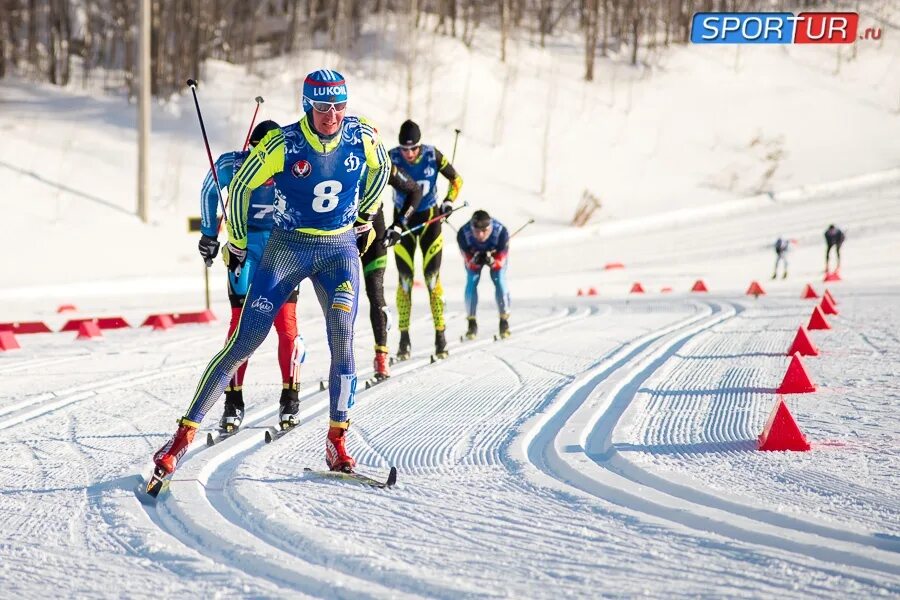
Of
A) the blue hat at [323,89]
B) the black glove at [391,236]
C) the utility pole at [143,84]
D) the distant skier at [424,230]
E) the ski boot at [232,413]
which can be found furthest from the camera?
the utility pole at [143,84]

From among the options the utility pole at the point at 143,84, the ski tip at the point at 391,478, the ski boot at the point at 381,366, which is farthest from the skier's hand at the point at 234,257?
the utility pole at the point at 143,84

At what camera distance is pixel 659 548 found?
4.22 metres

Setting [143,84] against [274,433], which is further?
[143,84]

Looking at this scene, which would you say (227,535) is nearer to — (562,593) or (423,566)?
(423,566)

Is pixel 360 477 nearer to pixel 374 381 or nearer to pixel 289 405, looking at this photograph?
pixel 289 405

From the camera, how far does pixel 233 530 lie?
458 centimetres

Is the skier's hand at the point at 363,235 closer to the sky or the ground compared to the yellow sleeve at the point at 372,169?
closer to the ground

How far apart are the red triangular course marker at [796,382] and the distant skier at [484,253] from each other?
17.7 feet

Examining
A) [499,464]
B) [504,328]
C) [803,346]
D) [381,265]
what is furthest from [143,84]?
[499,464]

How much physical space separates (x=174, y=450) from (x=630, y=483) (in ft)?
6.96

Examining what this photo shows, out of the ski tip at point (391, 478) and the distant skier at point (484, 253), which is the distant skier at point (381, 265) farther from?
the ski tip at point (391, 478)

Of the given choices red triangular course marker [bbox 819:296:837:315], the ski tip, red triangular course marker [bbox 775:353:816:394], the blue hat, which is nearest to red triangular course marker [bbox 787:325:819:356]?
red triangular course marker [bbox 775:353:816:394]

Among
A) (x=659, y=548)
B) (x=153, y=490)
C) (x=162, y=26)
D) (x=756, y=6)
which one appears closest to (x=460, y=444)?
(x=153, y=490)

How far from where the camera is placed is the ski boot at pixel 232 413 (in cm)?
690
